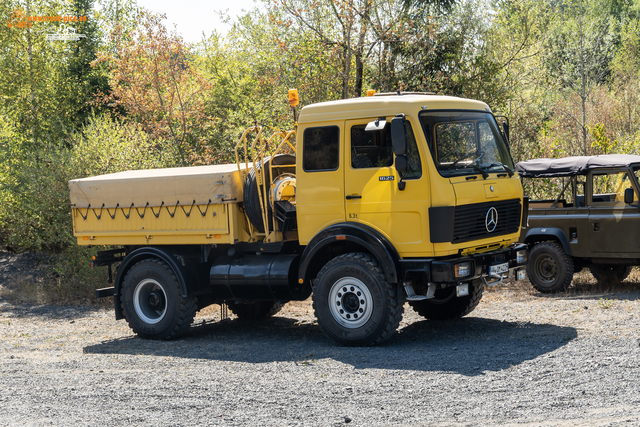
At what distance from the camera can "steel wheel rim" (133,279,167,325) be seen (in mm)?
9461

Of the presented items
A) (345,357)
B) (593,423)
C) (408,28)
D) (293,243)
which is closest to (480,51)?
(408,28)

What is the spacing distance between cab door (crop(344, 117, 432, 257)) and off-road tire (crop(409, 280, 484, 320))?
1874mm

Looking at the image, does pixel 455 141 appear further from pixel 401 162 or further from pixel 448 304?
pixel 448 304

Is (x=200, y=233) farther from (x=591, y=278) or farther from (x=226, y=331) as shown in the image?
(x=591, y=278)

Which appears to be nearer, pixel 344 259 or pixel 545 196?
pixel 344 259

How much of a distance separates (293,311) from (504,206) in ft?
15.6

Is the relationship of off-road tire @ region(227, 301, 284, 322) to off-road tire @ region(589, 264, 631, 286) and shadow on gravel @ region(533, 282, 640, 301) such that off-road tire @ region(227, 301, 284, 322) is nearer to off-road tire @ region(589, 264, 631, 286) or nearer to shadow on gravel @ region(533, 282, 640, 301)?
shadow on gravel @ region(533, 282, 640, 301)

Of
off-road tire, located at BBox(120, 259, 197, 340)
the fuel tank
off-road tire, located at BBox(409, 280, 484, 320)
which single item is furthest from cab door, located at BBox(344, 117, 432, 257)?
off-road tire, located at BBox(120, 259, 197, 340)

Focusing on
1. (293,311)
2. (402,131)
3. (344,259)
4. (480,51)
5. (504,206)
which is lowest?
(293,311)

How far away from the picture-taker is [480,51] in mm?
17500

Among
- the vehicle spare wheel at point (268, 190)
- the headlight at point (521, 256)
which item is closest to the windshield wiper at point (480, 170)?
the headlight at point (521, 256)

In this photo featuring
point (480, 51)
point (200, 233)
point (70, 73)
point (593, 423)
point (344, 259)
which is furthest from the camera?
point (70, 73)

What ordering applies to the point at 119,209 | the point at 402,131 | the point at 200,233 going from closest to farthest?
the point at 402,131 → the point at 200,233 → the point at 119,209

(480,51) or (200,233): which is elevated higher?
(480,51)
